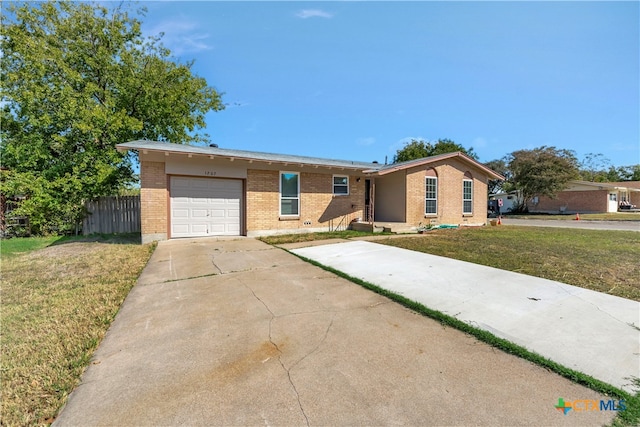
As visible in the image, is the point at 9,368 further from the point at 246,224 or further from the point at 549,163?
the point at 549,163

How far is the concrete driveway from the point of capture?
197cm

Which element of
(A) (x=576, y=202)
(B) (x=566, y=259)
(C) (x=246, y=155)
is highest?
(C) (x=246, y=155)

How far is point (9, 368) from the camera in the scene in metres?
2.53

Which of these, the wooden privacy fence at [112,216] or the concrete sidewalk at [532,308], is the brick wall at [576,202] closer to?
the concrete sidewalk at [532,308]

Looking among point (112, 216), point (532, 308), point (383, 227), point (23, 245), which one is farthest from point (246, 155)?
point (532, 308)

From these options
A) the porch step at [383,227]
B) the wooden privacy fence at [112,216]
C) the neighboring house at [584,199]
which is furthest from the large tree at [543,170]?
the wooden privacy fence at [112,216]

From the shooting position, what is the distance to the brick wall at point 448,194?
13.9 metres

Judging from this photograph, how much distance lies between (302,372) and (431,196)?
13.7 m

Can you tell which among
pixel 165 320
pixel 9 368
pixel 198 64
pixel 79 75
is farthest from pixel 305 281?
pixel 198 64

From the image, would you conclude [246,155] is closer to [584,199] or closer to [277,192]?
[277,192]

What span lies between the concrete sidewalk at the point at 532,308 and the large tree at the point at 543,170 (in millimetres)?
31135

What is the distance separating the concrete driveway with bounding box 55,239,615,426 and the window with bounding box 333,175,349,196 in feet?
30.1

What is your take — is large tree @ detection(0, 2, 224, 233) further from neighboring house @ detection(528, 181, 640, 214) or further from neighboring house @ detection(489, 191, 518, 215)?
neighboring house @ detection(528, 181, 640, 214)

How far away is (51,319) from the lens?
3.54 m
